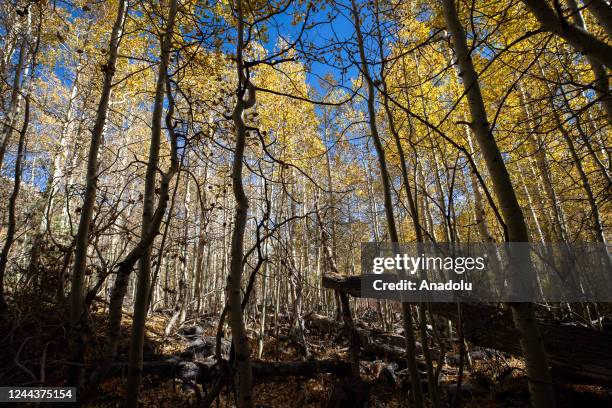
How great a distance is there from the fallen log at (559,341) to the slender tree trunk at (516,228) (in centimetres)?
198

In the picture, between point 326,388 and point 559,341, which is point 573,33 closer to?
point 559,341

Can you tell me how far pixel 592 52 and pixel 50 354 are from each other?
464 cm

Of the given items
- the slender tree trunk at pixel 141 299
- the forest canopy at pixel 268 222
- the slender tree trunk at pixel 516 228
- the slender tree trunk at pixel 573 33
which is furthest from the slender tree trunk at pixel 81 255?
the slender tree trunk at pixel 573 33

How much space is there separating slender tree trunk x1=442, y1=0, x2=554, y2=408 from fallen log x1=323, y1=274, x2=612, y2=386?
77.9 inches

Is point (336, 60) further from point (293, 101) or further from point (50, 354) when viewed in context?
point (293, 101)

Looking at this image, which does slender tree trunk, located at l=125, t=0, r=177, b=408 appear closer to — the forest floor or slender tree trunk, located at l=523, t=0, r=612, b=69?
the forest floor

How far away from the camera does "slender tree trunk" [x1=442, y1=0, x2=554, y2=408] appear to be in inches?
53.2

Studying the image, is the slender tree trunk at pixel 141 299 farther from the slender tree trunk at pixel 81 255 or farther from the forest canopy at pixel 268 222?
the slender tree trunk at pixel 81 255

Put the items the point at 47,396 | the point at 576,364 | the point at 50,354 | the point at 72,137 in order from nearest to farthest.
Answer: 1. the point at 47,396
2. the point at 50,354
3. the point at 576,364
4. the point at 72,137

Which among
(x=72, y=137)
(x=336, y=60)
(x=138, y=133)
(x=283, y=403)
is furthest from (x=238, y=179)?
(x=138, y=133)

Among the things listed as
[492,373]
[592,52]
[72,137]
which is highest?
[72,137]

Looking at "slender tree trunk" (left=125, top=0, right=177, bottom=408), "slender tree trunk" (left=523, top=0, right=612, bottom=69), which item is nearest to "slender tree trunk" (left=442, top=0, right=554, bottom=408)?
"slender tree trunk" (left=523, top=0, right=612, bottom=69)

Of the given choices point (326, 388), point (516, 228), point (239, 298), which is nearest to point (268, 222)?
point (239, 298)

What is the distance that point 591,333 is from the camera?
144 inches
